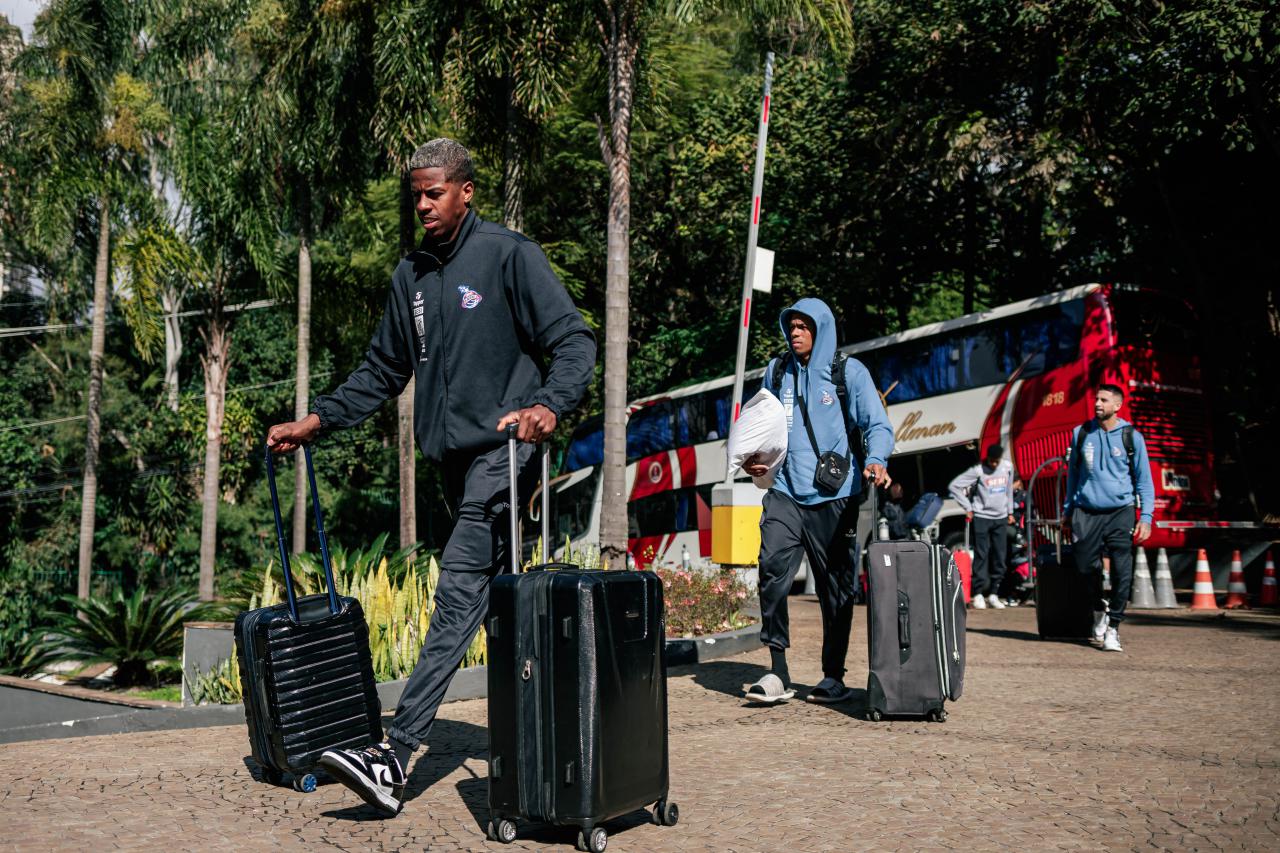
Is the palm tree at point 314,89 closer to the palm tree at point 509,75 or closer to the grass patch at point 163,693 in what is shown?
the palm tree at point 509,75

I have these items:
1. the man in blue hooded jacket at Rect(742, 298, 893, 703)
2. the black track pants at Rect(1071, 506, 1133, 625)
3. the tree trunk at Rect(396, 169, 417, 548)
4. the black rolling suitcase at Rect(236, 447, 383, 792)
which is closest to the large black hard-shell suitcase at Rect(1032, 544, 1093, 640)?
the black track pants at Rect(1071, 506, 1133, 625)

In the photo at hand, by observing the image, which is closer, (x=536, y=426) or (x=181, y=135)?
(x=536, y=426)

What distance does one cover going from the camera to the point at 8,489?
122 feet

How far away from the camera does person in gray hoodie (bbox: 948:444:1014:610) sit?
14891mm

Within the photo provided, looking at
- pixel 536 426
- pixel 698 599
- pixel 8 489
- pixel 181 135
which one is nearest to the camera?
pixel 536 426

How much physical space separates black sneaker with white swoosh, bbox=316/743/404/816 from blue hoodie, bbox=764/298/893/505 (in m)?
2.98

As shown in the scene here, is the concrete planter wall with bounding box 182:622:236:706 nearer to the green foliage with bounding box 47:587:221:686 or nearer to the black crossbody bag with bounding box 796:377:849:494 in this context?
the green foliage with bounding box 47:587:221:686

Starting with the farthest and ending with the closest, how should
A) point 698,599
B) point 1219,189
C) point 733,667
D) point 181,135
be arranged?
1. point 181,135
2. point 1219,189
3. point 698,599
4. point 733,667

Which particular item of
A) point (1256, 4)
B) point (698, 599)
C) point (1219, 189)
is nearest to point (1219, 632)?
point (698, 599)

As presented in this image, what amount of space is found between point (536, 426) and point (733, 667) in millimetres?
4820

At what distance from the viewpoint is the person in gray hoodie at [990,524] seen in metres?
14.9

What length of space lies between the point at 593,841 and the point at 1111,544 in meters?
6.41

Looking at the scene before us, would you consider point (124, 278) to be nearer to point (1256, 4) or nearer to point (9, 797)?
point (1256, 4)

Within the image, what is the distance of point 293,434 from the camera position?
170 inches
